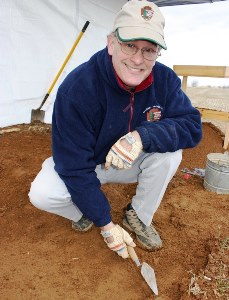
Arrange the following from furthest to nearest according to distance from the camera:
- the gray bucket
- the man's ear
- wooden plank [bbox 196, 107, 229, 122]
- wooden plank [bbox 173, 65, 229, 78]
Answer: wooden plank [bbox 196, 107, 229, 122], wooden plank [bbox 173, 65, 229, 78], the gray bucket, the man's ear

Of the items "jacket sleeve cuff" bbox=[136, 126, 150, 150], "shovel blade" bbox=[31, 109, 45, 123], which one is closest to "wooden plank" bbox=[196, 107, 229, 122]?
"shovel blade" bbox=[31, 109, 45, 123]

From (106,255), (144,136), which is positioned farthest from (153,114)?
(106,255)

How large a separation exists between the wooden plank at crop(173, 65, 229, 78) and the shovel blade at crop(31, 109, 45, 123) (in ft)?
7.32

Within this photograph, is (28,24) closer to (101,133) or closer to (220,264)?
(101,133)

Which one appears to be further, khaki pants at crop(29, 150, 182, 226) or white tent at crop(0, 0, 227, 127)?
white tent at crop(0, 0, 227, 127)

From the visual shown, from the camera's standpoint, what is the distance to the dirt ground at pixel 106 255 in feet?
5.75

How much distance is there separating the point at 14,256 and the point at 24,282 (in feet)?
0.77

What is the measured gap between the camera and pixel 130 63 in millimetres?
1659

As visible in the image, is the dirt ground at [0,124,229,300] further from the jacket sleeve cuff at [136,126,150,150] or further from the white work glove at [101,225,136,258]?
the jacket sleeve cuff at [136,126,150,150]

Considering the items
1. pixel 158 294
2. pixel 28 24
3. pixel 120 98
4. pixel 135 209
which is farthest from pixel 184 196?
pixel 28 24

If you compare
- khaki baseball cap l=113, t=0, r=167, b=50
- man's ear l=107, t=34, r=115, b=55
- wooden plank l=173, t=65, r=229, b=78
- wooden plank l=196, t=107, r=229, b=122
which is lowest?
wooden plank l=196, t=107, r=229, b=122

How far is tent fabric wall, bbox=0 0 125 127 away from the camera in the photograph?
4016 mm

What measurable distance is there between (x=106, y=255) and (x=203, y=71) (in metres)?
3.20

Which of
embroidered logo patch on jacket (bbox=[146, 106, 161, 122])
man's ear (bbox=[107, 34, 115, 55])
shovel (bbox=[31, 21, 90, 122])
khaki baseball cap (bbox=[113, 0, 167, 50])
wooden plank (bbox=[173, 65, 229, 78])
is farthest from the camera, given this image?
shovel (bbox=[31, 21, 90, 122])
